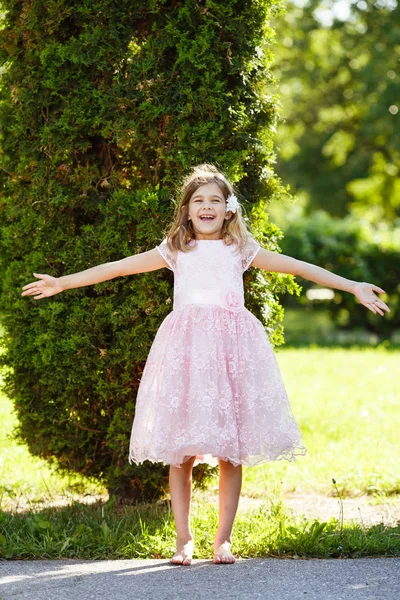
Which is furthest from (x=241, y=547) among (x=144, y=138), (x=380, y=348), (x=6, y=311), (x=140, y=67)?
(x=380, y=348)

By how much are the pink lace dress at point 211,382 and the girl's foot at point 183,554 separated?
37 cm

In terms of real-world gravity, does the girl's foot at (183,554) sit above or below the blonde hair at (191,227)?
below

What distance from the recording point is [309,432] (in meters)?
6.49

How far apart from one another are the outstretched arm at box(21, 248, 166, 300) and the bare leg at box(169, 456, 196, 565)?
3.05 feet

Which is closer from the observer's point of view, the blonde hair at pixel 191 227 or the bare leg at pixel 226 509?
the bare leg at pixel 226 509

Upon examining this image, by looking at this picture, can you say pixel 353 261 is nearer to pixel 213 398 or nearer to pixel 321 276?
pixel 321 276

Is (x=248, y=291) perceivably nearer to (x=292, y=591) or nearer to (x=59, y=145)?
(x=59, y=145)

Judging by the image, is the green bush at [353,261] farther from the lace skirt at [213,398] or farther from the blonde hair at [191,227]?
the lace skirt at [213,398]

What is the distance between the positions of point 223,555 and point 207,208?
1.58 metres

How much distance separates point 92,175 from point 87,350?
92 cm

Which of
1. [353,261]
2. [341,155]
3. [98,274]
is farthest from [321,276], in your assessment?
[341,155]

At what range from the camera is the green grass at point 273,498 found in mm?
3832

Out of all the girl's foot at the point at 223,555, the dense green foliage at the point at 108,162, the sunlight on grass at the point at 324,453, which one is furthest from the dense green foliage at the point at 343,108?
the girl's foot at the point at 223,555

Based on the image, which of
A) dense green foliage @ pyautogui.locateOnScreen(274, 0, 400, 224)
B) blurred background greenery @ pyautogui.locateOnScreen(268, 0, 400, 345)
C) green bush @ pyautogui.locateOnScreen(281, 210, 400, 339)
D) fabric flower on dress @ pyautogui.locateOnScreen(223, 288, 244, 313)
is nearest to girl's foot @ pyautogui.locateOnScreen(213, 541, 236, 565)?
fabric flower on dress @ pyautogui.locateOnScreen(223, 288, 244, 313)
